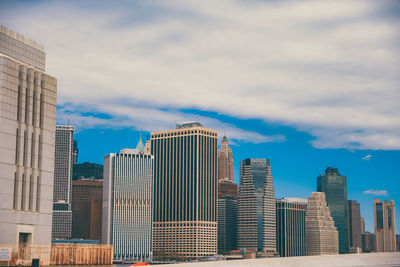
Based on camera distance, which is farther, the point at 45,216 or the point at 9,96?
the point at 45,216

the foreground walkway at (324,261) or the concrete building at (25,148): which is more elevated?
the concrete building at (25,148)

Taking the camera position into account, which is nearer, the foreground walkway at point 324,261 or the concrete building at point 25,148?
the foreground walkway at point 324,261

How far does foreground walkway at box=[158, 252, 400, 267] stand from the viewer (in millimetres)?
71062

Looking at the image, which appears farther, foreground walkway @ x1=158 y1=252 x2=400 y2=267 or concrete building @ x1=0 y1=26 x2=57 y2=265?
concrete building @ x1=0 y1=26 x2=57 y2=265

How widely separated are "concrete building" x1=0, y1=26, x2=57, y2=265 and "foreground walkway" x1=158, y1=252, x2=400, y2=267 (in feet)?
85.8

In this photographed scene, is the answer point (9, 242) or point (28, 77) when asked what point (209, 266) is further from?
point (28, 77)

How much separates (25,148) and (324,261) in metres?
49.1

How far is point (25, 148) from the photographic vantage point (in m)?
82.9

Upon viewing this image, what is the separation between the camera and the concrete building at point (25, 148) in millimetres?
79062

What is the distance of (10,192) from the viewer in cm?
7944

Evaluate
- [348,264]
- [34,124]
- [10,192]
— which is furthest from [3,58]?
[348,264]

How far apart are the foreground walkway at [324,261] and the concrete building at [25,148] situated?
26149mm

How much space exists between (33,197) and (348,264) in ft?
173

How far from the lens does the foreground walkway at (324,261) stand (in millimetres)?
71062
